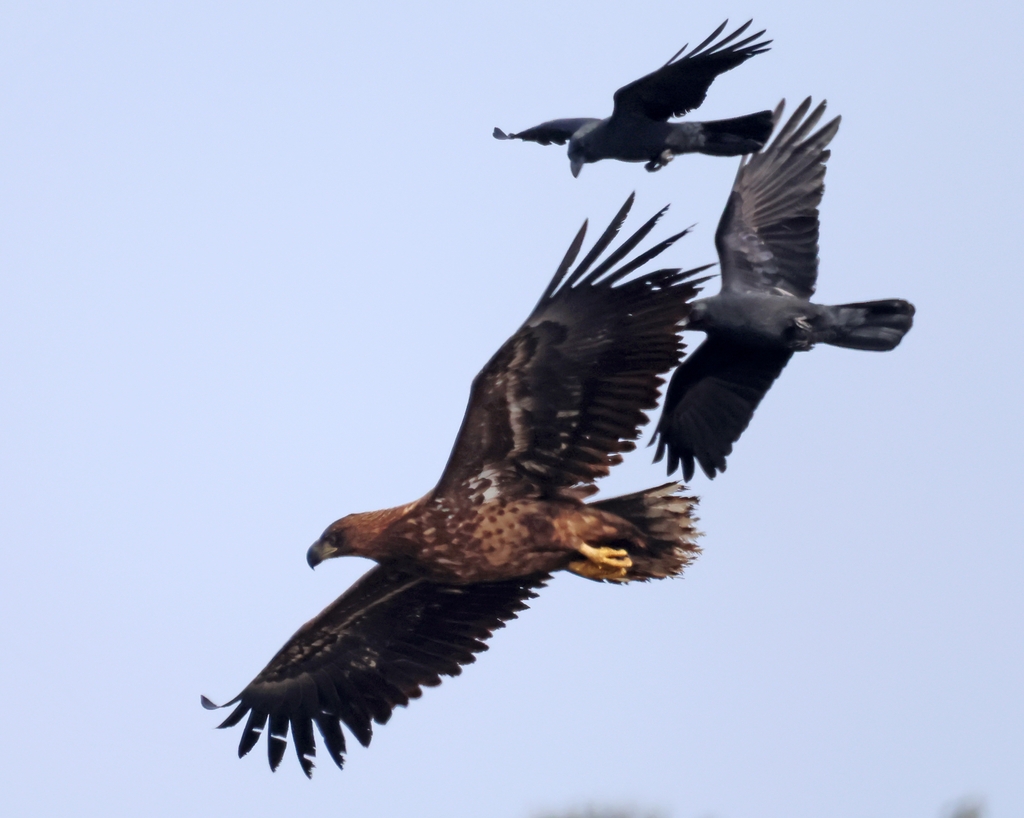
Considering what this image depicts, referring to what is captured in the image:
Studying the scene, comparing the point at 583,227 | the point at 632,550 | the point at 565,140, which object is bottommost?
the point at 632,550

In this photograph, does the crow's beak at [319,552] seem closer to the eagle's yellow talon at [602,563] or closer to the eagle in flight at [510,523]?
the eagle in flight at [510,523]

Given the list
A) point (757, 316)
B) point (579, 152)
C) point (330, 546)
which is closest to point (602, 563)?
point (330, 546)

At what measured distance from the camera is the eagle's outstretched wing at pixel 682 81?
8148 millimetres

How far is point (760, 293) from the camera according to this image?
977 centimetres

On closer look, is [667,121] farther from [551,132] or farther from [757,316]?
[757,316]

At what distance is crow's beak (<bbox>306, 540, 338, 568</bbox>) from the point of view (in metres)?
9.14

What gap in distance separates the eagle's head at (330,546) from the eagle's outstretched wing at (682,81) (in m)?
2.54

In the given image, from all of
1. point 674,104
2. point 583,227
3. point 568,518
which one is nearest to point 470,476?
point 568,518

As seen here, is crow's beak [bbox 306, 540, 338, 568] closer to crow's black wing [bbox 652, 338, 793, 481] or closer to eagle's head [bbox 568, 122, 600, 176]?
crow's black wing [bbox 652, 338, 793, 481]

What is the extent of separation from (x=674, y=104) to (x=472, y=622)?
10.6ft

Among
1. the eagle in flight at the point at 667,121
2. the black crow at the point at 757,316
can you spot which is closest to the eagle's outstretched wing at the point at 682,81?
the eagle in flight at the point at 667,121

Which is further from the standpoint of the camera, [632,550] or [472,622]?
[472,622]

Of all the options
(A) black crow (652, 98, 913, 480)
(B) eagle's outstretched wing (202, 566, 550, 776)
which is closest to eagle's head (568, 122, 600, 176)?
(A) black crow (652, 98, 913, 480)

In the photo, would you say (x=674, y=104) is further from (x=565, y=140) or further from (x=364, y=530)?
(x=364, y=530)
